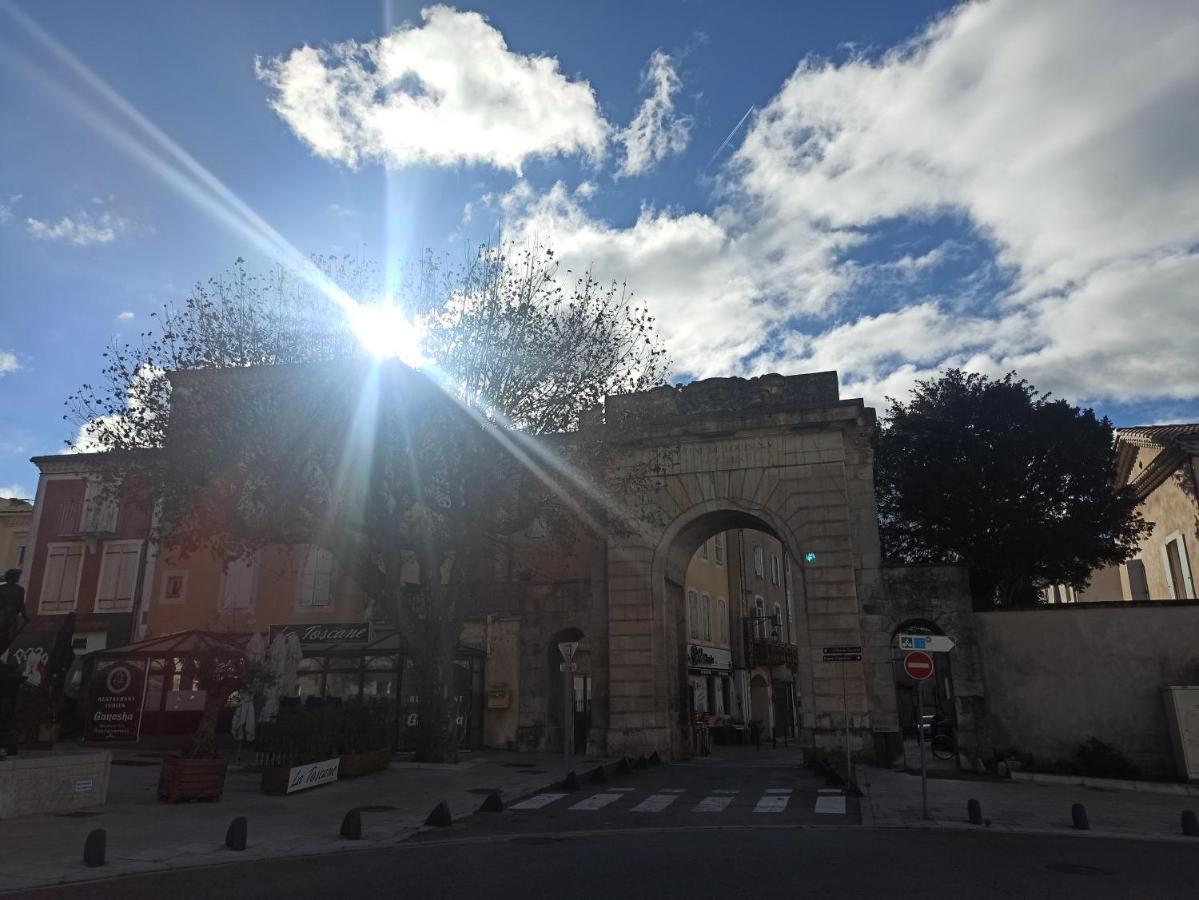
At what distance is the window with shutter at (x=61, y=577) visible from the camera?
99.2 feet

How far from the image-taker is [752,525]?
2600cm

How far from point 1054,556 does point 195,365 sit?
82.8ft

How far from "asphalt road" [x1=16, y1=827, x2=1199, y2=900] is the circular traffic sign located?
8.24 feet

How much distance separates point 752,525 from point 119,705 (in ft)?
60.6

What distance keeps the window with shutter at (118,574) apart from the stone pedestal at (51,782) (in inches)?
740

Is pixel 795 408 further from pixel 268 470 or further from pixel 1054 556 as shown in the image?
pixel 268 470

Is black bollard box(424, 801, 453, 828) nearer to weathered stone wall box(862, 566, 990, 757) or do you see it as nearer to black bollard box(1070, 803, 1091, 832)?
black bollard box(1070, 803, 1091, 832)

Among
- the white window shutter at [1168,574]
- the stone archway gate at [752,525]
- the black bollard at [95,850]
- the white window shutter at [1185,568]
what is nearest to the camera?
the black bollard at [95,850]

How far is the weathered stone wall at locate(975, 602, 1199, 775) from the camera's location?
19.0 m

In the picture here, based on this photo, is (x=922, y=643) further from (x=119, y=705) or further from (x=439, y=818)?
(x=119, y=705)

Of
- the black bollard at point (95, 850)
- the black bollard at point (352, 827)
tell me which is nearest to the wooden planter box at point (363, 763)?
the black bollard at point (352, 827)

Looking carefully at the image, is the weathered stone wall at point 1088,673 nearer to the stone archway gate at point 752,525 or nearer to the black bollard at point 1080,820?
the stone archway gate at point 752,525

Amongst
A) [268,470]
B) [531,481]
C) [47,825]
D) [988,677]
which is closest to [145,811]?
[47,825]

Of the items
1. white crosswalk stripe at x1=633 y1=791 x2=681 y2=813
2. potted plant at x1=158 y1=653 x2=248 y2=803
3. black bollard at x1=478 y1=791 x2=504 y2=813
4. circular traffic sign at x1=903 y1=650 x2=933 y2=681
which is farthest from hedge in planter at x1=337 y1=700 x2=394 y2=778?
circular traffic sign at x1=903 y1=650 x2=933 y2=681
